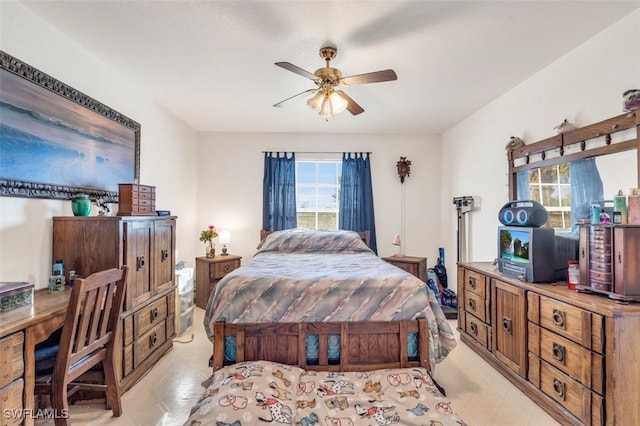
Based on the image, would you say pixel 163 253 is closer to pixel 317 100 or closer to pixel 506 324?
pixel 317 100

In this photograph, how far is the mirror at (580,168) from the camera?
1.92 metres

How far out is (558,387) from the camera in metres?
1.84

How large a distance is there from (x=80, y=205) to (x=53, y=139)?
49 cm

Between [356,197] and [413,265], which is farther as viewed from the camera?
[356,197]

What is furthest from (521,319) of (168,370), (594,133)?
(168,370)

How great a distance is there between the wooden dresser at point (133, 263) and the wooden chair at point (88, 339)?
0.25 meters

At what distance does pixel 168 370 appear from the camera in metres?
2.48

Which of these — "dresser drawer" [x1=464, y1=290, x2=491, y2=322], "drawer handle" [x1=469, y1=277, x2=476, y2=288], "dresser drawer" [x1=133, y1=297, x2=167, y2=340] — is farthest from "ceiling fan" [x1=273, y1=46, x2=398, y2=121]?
"dresser drawer" [x1=133, y1=297, x2=167, y2=340]

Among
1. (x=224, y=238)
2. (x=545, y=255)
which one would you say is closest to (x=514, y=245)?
(x=545, y=255)

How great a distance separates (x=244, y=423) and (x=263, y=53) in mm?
2488

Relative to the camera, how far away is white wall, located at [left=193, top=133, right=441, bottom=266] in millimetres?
4703

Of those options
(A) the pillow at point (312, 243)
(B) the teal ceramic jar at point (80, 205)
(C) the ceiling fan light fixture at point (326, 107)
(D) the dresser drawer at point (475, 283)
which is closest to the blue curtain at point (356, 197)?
(A) the pillow at point (312, 243)

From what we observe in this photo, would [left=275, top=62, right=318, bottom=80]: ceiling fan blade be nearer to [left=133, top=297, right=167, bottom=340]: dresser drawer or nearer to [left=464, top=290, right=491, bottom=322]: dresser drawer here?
[left=133, top=297, right=167, bottom=340]: dresser drawer

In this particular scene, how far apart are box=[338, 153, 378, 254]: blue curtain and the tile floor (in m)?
2.29
